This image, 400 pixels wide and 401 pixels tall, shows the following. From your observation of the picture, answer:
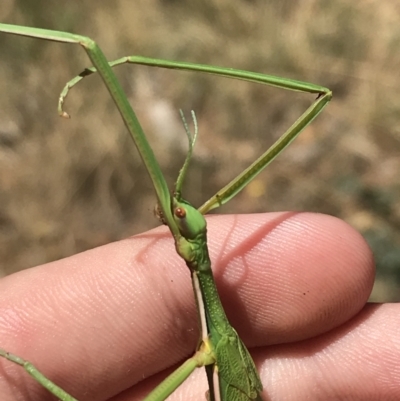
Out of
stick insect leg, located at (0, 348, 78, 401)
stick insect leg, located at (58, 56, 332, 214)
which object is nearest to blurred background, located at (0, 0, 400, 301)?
stick insect leg, located at (0, 348, 78, 401)

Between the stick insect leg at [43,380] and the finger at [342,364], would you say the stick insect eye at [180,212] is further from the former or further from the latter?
the finger at [342,364]

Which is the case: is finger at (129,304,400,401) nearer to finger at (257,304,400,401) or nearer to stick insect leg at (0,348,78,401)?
finger at (257,304,400,401)

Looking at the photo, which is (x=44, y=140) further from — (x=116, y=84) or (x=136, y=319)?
(x=116, y=84)

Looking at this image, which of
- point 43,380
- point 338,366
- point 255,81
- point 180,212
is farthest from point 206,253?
point 338,366

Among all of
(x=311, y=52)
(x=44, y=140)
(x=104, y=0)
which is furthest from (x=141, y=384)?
(x=104, y=0)

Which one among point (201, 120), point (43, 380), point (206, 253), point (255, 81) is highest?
point (201, 120)

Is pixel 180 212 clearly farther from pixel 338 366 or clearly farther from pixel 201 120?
pixel 201 120
